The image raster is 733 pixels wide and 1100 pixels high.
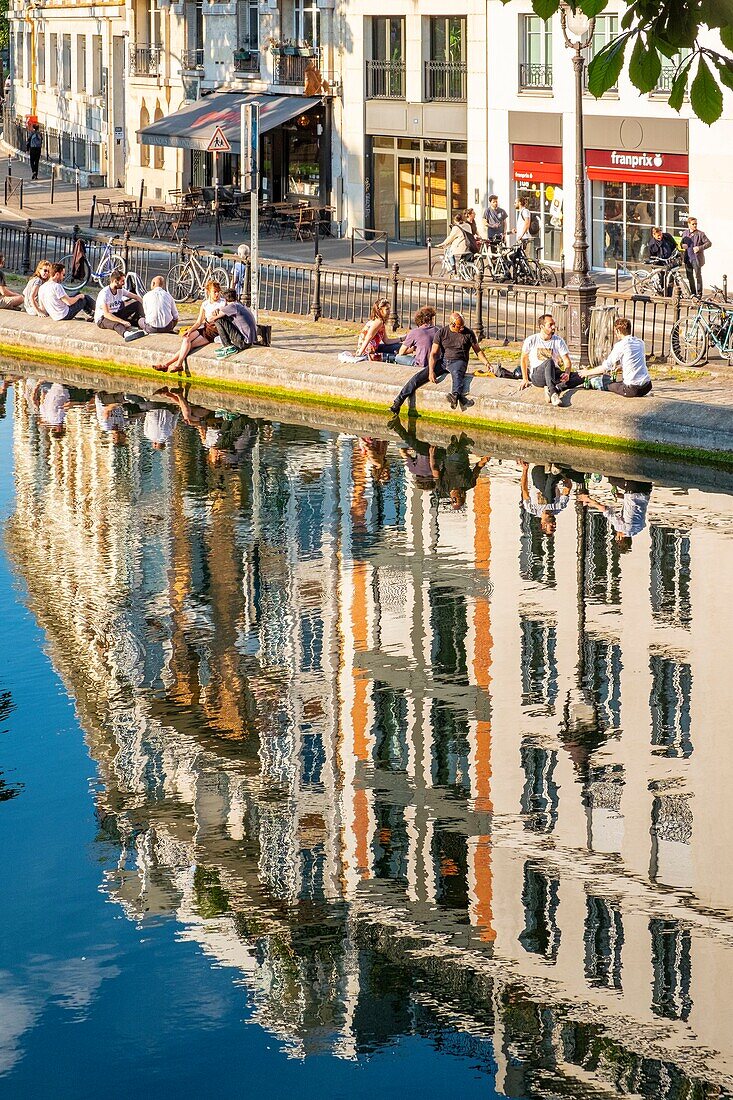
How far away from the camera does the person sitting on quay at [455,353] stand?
23.5 meters

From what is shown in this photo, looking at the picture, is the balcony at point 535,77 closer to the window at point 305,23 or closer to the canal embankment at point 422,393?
the window at point 305,23

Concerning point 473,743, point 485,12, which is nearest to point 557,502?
point 473,743

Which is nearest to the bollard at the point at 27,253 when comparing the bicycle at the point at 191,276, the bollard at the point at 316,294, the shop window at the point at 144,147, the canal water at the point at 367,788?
the bicycle at the point at 191,276

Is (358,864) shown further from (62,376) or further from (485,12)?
(485,12)

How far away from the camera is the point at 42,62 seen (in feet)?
234

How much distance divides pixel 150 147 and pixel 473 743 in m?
44.7

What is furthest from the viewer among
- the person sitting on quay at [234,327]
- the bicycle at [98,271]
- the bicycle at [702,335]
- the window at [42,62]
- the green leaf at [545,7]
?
the window at [42,62]

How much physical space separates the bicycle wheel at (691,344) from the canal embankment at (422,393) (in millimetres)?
664

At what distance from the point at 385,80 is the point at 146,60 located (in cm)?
1350

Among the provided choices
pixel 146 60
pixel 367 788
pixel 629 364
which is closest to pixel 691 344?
pixel 629 364

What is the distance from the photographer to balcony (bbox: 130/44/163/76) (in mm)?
54713

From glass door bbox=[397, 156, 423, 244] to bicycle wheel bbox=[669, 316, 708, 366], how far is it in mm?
19296

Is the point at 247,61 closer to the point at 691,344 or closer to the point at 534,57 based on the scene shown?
the point at 534,57

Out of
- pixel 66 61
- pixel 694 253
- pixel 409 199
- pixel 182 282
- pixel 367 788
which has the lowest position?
pixel 367 788
